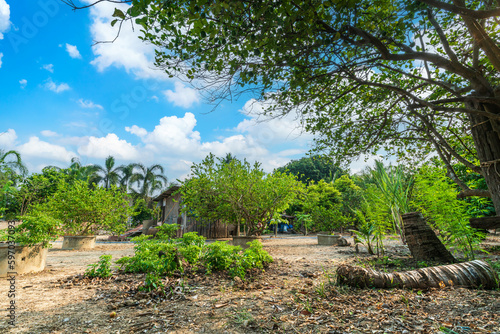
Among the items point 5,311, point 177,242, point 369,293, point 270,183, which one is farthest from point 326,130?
point 5,311

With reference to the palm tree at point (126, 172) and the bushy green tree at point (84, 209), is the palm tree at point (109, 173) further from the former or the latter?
the bushy green tree at point (84, 209)

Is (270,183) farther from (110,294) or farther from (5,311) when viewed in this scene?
(5,311)

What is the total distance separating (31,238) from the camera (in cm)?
495

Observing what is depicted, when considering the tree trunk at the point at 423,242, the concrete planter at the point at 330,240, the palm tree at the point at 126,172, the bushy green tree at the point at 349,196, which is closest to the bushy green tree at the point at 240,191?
the concrete planter at the point at 330,240

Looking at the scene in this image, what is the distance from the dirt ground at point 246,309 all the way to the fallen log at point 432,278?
0.51 ft

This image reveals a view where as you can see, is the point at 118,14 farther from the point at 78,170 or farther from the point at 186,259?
the point at 78,170

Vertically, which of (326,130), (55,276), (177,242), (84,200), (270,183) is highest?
(326,130)

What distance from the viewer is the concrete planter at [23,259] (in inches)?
187

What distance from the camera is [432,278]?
3350mm

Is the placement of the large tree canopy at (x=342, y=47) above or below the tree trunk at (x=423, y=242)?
above

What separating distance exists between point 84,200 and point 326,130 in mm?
10049

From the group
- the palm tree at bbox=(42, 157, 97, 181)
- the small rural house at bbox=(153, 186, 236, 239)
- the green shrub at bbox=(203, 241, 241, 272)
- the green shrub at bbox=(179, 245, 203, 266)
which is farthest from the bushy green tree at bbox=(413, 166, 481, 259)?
the palm tree at bbox=(42, 157, 97, 181)

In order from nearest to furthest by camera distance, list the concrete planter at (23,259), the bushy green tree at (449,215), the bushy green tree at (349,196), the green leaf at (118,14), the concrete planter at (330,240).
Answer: the green leaf at (118,14) < the bushy green tree at (449,215) < the concrete planter at (23,259) < the concrete planter at (330,240) < the bushy green tree at (349,196)

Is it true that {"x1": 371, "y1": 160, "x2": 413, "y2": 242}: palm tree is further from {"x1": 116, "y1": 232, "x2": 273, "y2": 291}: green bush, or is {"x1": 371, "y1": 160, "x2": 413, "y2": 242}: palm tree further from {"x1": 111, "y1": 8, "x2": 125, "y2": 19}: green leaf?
{"x1": 111, "y1": 8, "x2": 125, "y2": 19}: green leaf
